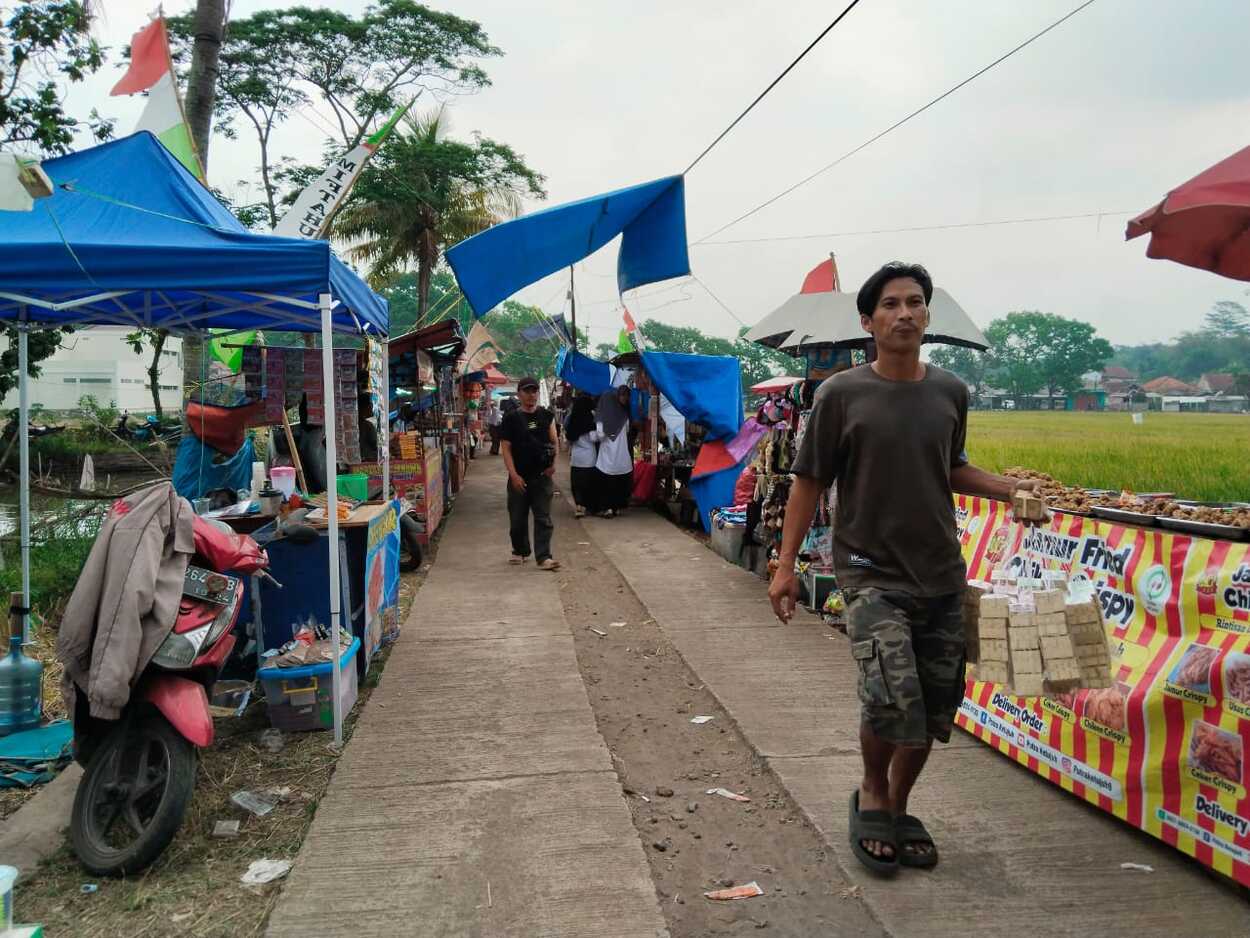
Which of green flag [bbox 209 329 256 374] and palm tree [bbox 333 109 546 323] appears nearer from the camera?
green flag [bbox 209 329 256 374]

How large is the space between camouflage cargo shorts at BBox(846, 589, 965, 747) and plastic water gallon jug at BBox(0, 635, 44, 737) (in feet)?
13.5

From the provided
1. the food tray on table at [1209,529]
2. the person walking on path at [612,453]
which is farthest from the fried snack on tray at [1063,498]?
the person walking on path at [612,453]

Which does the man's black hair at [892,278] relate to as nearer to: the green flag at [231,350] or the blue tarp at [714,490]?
the green flag at [231,350]

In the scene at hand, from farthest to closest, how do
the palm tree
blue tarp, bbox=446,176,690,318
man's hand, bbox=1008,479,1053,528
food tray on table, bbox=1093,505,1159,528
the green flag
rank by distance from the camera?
the palm tree < the green flag < blue tarp, bbox=446,176,690,318 < food tray on table, bbox=1093,505,1159,528 < man's hand, bbox=1008,479,1053,528

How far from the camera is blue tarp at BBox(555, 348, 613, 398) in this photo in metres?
14.9

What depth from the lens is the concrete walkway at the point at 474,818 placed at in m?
2.71

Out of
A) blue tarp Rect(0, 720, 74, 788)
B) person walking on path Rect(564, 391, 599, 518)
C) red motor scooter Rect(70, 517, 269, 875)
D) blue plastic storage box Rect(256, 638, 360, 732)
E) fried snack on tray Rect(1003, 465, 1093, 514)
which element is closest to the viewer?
red motor scooter Rect(70, 517, 269, 875)

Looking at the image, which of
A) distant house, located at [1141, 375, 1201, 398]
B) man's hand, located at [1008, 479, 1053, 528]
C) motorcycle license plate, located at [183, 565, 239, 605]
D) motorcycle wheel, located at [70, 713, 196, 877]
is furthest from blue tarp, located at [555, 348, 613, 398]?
man's hand, located at [1008, 479, 1053, 528]

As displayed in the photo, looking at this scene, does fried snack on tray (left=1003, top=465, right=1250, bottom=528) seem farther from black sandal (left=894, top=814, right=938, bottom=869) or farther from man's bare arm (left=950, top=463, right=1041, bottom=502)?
black sandal (left=894, top=814, right=938, bottom=869)

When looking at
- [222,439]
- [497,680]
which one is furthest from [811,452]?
[222,439]

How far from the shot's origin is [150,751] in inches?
128

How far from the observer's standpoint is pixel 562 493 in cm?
1591

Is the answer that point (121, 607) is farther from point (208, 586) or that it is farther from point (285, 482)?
point (285, 482)

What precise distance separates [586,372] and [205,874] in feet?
40.7
